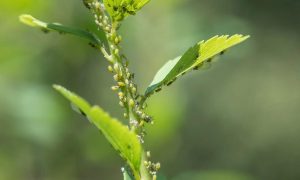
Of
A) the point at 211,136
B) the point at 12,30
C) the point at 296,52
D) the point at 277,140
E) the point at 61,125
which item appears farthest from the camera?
the point at 296,52

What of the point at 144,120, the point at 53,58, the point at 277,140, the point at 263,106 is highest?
the point at 263,106

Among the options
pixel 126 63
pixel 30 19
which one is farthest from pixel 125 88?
pixel 30 19

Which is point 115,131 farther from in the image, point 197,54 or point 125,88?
point 197,54

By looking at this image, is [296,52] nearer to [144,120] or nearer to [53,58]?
[53,58]

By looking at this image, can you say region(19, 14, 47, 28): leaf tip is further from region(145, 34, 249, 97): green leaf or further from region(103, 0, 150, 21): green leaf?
region(145, 34, 249, 97): green leaf

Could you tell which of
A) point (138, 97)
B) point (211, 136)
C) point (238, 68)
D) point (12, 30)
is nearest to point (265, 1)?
point (238, 68)
